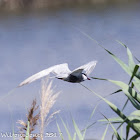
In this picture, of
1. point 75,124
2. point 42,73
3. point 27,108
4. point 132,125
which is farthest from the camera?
point 27,108

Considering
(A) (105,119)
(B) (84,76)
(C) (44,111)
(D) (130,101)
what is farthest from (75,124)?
(B) (84,76)

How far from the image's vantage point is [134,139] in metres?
1.01

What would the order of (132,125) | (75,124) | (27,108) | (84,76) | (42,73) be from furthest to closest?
(84,76) → (27,108) → (42,73) → (75,124) → (132,125)

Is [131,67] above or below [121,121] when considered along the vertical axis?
above

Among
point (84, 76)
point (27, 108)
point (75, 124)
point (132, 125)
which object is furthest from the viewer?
point (84, 76)

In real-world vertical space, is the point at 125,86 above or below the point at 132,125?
above

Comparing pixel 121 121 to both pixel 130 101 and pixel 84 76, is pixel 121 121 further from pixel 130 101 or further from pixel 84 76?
pixel 84 76

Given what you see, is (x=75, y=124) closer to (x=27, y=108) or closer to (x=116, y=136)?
(x=116, y=136)

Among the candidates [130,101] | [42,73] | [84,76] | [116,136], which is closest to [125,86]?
[130,101]

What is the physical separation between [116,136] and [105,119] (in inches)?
2.6

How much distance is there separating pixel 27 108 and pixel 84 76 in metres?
0.41

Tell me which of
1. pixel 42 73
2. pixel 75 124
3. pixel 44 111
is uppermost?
pixel 42 73

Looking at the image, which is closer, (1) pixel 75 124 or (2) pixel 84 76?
(1) pixel 75 124

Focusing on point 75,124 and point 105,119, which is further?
point 75,124
